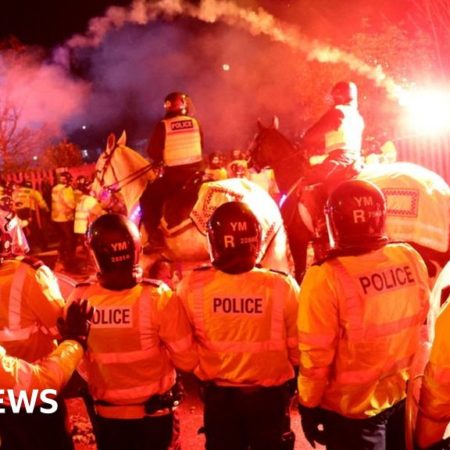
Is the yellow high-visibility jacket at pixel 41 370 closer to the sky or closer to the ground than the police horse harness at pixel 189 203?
closer to the ground

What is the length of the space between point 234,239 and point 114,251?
715 millimetres

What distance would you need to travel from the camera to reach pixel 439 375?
249 cm

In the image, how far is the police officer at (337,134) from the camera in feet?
23.4

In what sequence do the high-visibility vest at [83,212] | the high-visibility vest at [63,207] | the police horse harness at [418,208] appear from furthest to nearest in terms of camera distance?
the high-visibility vest at [63,207] < the high-visibility vest at [83,212] < the police horse harness at [418,208]

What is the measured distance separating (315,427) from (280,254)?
10.7ft

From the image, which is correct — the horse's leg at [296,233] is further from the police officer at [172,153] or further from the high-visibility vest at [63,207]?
the high-visibility vest at [63,207]

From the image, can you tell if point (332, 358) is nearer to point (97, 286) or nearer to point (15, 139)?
point (97, 286)

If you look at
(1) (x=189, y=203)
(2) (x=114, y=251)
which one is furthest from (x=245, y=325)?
(1) (x=189, y=203)

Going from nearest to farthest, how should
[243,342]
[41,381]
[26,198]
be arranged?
1. [41,381]
2. [243,342]
3. [26,198]

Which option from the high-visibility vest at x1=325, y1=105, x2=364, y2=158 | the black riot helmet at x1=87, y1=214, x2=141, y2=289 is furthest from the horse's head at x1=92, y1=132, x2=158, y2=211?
the black riot helmet at x1=87, y1=214, x2=141, y2=289

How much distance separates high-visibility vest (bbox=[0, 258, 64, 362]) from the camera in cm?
371

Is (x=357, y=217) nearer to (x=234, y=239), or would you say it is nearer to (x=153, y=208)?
(x=234, y=239)

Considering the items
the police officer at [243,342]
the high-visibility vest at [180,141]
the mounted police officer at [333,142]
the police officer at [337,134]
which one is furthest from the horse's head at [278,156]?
the police officer at [243,342]

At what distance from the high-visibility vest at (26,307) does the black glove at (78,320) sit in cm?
54
